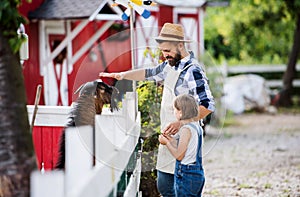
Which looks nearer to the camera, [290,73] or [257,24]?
[257,24]

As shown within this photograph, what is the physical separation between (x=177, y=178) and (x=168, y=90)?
725mm

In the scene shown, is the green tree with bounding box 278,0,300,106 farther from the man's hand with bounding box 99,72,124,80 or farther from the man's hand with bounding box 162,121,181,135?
the man's hand with bounding box 162,121,181,135

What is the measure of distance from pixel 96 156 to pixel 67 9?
22.9 ft

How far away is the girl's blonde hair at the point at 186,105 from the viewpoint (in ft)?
16.5

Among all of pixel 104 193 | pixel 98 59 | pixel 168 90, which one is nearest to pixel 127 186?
pixel 168 90

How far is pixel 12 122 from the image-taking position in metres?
3.97

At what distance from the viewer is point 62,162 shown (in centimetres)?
557

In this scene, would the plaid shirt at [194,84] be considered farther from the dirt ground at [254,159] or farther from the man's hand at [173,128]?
the dirt ground at [254,159]

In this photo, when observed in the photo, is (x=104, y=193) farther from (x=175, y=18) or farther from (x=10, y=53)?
(x=175, y=18)

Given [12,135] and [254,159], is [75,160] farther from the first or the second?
[254,159]

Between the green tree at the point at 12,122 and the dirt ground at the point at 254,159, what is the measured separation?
216cm

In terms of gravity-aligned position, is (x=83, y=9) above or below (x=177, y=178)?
above

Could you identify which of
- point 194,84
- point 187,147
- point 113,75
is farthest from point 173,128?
point 113,75

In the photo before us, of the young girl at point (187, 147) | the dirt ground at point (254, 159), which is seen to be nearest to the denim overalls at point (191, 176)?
the young girl at point (187, 147)
